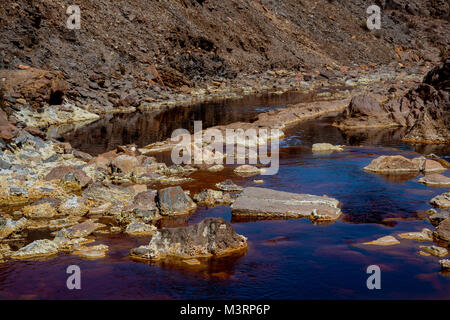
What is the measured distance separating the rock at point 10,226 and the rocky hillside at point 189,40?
22.5 metres

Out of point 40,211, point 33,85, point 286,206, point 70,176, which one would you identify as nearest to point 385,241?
point 286,206

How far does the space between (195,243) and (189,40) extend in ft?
128

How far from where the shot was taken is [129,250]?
916cm

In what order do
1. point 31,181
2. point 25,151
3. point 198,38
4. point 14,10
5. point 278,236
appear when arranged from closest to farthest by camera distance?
point 278,236, point 31,181, point 25,151, point 14,10, point 198,38

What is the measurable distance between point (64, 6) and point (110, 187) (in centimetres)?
3181

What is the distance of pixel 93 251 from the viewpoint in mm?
9062

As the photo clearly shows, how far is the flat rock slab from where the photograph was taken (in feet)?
35.7

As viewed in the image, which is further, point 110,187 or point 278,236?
point 110,187

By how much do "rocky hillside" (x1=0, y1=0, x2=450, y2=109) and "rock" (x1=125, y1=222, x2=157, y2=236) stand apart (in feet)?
77.3

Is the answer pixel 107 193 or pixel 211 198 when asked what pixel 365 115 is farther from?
pixel 107 193

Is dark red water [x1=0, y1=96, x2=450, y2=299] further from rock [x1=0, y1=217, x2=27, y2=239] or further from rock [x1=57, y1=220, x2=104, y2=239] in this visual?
rock [x1=0, y1=217, x2=27, y2=239]

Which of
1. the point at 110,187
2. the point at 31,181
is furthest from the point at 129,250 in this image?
the point at 31,181

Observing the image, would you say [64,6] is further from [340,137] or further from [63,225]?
[63,225]

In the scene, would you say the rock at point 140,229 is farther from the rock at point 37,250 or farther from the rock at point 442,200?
the rock at point 442,200
